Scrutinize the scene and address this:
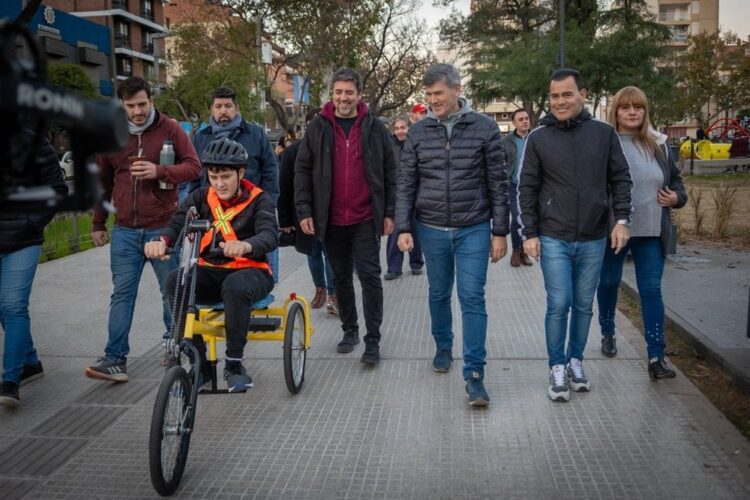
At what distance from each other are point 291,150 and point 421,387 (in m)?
3.19

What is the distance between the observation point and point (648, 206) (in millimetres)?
5207

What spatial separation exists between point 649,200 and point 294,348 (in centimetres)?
255

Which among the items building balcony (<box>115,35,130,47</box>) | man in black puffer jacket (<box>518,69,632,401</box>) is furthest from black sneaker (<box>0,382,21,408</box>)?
building balcony (<box>115,35,130,47</box>)

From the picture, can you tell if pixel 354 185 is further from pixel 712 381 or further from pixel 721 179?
pixel 721 179

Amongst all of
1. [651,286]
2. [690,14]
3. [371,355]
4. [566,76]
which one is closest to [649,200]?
[651,286]

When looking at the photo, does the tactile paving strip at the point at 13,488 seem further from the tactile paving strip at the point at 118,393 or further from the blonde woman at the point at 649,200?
the blonde woman at the point at 649,200

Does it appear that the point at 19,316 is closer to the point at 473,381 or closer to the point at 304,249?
the point at 304,249

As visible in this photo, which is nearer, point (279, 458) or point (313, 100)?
point (279, 458)

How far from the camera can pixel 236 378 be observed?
4.50 meters

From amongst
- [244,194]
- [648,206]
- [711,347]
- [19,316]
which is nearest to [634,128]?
[648,206]

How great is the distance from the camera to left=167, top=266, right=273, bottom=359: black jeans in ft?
14.7

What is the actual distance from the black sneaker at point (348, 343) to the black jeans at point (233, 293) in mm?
1418

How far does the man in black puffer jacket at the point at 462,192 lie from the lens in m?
4.95

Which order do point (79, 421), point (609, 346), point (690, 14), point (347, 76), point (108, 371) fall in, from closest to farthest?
point (79, 421) → point (108, 371) → point (347, 76) → point (609, 346) → point (690, 14)
